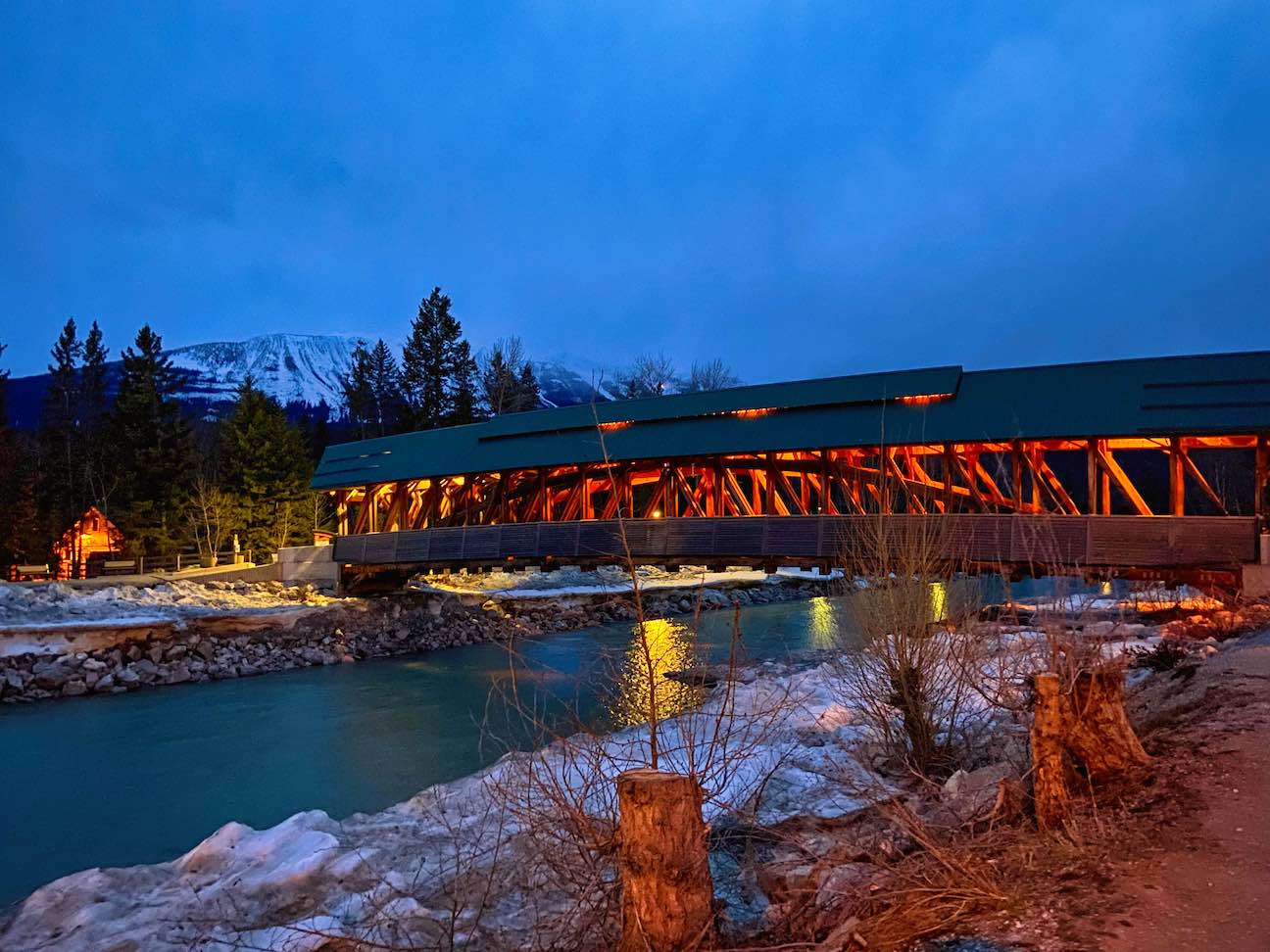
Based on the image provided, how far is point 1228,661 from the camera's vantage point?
326 inches

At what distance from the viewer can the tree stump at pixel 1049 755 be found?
4.46m

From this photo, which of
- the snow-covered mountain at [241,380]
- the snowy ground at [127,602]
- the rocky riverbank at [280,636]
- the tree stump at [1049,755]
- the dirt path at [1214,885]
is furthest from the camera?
the snow-covered mountain at [241,380]

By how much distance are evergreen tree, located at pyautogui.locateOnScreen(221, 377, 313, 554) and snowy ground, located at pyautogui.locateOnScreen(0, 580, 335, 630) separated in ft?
33.2

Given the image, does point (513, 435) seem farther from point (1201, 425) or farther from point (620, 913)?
point (620, 913)

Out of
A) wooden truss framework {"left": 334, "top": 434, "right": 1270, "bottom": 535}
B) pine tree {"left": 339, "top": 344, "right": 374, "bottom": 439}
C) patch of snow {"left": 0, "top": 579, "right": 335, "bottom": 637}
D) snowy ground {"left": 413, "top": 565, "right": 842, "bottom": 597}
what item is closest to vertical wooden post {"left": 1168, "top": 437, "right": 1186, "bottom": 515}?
Result: wooden truss framework {"left": 334, "top": 434, "right": 1270, "bottom": 535}

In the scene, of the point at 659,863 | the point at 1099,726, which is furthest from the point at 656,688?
the point at 659,863

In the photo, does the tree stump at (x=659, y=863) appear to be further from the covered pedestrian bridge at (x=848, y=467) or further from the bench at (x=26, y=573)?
the bench at (x=26, y=573)

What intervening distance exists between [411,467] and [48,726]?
1245 cm

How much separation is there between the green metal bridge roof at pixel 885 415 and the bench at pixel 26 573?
12.0 meters

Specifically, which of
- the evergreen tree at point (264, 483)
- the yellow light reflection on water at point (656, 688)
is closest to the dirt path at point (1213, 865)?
the yellow light reflection on water at point (656, 688)

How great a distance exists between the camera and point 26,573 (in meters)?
29.7

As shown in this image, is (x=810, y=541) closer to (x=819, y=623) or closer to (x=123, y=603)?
(x=819, y=623)

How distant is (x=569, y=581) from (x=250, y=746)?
23.3 metres

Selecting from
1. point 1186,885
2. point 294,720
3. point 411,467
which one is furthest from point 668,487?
point 1186,885
